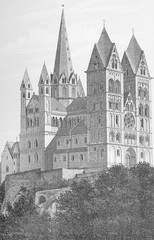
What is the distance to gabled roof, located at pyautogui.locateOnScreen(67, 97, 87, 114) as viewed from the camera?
128788mm

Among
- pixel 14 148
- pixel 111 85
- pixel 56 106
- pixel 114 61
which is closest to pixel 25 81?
pixel 56 106

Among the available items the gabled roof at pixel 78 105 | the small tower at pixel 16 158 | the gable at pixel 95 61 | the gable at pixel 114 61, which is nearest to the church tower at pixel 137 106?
the gable at pixel 114 61

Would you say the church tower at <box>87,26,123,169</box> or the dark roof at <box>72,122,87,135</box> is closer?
the church tower at <box>87,26,123,169</box>

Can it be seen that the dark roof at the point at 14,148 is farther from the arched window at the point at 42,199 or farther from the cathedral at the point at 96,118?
the arched window at the point at 42,199

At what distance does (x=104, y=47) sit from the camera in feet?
407

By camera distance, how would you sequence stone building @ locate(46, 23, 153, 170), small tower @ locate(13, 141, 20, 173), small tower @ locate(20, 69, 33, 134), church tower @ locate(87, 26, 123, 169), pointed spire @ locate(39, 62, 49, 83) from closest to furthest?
church tower @ locate(87, 26, 123, 169) → stone building @ locate(46, 23, 153, 170) → pointed spire @ locate(39, 62, 49, 83) → small tower @ locate(20, 69, 33, 134) → small tower @ locate(13, 141, 20, 173)

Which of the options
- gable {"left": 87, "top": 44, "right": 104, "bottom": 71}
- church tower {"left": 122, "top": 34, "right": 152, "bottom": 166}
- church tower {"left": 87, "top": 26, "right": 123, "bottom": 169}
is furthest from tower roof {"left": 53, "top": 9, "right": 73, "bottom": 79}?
gable {"left": 87, "top": 44, "right": 104, "bottom": 71}

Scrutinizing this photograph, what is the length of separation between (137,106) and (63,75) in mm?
14234

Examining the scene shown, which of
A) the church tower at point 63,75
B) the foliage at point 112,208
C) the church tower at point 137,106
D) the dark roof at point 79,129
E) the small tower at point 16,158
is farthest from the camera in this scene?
the church tower at point 63,75

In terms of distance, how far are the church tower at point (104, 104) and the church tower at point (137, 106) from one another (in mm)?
2233

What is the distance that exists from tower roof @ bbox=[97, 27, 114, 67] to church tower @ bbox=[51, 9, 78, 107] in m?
12.8

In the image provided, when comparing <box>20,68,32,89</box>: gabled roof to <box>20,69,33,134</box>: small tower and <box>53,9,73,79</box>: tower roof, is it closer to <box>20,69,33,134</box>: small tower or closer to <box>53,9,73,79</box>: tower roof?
<box>20,69,33,134</box>: small tower

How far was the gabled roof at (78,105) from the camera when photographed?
129m

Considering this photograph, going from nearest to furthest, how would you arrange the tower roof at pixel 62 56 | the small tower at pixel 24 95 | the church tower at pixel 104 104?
the church tower at pixel 104 104
the small tower at pixel 24 95
the tower roof at pixel 62 56
